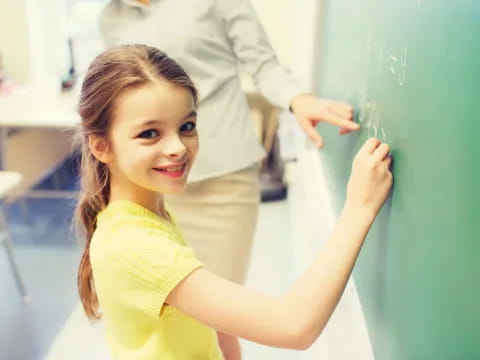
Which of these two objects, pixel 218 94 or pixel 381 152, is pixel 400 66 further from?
pixel 218 94

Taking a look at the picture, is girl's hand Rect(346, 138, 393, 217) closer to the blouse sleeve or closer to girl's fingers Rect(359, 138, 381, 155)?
girl's fingers Rect(359, 138, 381, 155)

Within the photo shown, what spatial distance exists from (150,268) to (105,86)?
27cm

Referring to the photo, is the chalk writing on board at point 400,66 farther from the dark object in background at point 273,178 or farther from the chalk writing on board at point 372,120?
the dark object in background at point 273,178

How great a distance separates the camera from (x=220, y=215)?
141 centimetres

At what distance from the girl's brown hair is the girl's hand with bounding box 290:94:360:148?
0.93ft

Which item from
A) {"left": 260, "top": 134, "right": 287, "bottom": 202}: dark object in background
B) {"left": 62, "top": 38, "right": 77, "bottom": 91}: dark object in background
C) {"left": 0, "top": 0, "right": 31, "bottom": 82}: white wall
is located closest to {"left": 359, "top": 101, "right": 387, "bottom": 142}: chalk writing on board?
{"left": 260, "top": 134, "right": 287, "bottom": 202}: dark object in background

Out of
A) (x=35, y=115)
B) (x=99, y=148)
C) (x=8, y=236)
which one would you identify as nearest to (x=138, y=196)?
(x=99, y=148)

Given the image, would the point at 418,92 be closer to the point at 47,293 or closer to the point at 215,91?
the point at 215,91

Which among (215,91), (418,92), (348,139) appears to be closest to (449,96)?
(418,92)

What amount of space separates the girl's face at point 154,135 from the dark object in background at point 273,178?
2.44 m

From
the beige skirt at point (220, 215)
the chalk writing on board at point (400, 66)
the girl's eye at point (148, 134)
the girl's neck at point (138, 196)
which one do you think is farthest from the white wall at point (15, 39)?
the chalk writing on board at point (400, 66)

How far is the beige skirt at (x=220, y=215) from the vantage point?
1396 millimetres

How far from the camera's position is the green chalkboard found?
1.66 feet

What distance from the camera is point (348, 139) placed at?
3.59 ft
